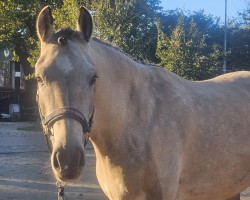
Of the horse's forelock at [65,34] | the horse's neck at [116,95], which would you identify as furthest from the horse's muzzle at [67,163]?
the horse's forelock at [65,34]

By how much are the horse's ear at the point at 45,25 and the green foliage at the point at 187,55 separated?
32.0 feet

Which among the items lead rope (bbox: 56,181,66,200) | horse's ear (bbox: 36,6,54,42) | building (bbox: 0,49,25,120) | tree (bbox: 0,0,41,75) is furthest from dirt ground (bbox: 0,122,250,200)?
building (bbox: 0,49,25,120)

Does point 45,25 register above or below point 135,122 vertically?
above

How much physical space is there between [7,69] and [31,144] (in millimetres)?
22725

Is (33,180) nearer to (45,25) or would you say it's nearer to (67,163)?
(45,25)

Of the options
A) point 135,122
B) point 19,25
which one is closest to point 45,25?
point 135,122

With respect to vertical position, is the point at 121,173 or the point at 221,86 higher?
the point at 221,86

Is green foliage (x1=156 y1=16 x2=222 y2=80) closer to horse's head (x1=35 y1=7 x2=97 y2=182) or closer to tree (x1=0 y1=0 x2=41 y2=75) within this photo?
horse's head (x1=35 y1=7 x2=97 y2=182)

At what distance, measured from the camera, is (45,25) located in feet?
10.2

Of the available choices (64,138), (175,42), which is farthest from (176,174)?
(175,42)

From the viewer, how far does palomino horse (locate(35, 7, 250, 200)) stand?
9.19 ft

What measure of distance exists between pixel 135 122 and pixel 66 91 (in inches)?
34.2

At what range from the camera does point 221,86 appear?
4.59 metres

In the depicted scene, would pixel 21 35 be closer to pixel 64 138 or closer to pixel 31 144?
pixel 31 144
